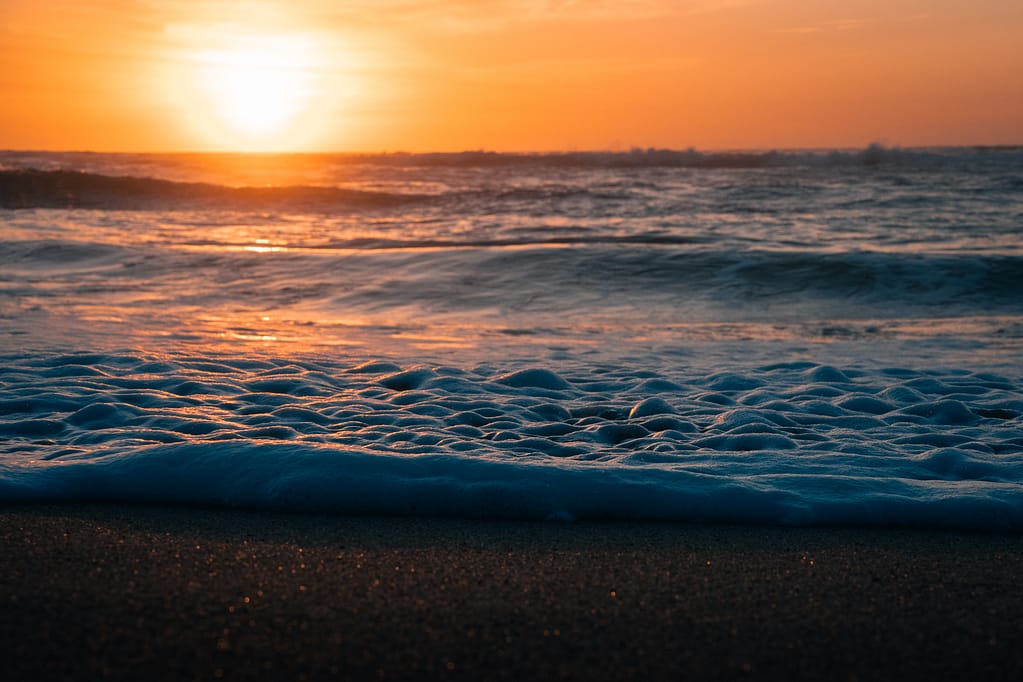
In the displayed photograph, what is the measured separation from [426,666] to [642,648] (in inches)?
19.3

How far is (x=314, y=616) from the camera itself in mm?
2104

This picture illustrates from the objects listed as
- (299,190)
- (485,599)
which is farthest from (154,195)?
(485,599)

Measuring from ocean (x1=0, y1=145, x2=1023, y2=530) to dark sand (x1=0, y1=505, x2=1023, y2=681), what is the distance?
209 millimetres

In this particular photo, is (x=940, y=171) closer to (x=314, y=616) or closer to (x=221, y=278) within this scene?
(x=221, y=278)

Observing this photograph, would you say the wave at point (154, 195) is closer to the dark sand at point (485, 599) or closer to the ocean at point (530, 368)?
the ocean at point (530, 368)

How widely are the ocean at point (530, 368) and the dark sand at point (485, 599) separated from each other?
8.2 inches

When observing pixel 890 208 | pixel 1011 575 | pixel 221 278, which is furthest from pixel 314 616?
pixel 890 208

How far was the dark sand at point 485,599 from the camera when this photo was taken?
1899 mm

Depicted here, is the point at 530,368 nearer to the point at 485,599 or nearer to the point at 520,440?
the point at 520,440

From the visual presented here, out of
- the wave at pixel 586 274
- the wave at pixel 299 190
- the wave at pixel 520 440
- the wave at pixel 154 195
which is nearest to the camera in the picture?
the wave at pixel 520 440

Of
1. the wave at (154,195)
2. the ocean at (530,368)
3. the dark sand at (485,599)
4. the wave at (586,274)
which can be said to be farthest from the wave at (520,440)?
the wave at (154,195)

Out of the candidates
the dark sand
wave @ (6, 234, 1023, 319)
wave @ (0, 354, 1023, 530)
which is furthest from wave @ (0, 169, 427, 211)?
the dark sand

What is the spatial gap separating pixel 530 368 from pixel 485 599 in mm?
3019

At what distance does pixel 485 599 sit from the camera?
7.38ft
